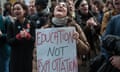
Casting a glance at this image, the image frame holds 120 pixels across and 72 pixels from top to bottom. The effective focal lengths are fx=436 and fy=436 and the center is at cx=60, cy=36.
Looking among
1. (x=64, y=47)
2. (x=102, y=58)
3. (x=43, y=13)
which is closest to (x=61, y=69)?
(x=64, y=47)

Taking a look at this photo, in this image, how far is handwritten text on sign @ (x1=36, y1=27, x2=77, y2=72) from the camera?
5.84 metres

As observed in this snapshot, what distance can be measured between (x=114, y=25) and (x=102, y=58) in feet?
1.30

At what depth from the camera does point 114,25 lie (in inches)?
183

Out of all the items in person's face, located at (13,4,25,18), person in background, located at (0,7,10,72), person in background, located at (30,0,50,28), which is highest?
person's face, located at (13,4,25,18)

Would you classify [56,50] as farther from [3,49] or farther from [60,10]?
[3,49]

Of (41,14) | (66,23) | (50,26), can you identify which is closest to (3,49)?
(41,14)

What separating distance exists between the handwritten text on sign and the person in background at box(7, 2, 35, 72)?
1.14 m

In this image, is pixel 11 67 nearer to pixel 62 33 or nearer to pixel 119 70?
pixel 62 33

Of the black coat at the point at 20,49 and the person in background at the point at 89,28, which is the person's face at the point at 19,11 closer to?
the black coat at the point at 20,49

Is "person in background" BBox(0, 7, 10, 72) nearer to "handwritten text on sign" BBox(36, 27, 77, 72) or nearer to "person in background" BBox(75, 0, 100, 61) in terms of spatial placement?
"person in background" BBox(75, 0, 100, 61)

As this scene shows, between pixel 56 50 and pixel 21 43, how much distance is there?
1.36 meters

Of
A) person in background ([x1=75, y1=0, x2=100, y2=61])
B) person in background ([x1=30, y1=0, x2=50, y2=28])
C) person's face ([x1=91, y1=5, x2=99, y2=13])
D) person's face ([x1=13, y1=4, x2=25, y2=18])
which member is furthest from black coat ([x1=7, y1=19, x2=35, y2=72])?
person's face ([x1=91, y1=5, x2=99, y2=13])

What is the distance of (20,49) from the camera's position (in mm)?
7207

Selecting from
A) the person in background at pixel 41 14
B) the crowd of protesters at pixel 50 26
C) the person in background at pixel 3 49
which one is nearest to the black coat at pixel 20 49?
the crowd of protesters at pixel 50 26
